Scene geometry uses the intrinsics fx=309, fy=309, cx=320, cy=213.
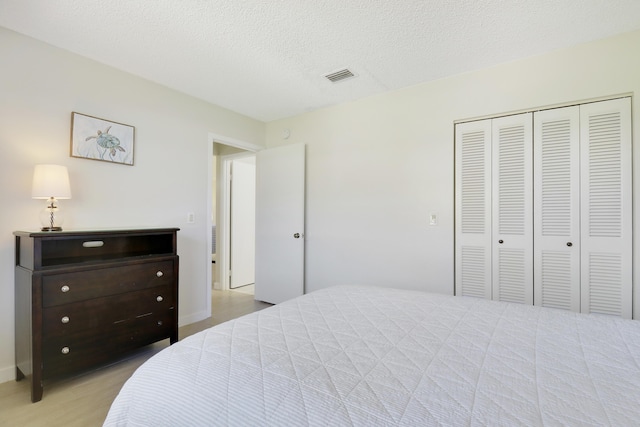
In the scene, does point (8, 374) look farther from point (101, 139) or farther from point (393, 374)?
point (393, 374)

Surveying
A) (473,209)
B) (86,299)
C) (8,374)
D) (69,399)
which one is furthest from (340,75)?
(8,374)

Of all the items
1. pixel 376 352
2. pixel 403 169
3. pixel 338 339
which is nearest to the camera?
pixel 376 352

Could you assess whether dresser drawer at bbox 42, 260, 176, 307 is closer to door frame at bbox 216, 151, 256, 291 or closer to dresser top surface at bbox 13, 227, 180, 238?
dresser top surface at bbox 13, 227, 180, 238

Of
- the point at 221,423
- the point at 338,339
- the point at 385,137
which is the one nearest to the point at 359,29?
the point at 385,137

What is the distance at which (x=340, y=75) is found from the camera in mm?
2816

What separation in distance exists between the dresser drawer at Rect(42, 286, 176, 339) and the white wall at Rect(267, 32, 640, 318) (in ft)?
5.61

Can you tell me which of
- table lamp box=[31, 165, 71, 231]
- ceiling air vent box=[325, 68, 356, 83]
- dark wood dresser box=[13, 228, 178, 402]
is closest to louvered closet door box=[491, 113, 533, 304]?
ceiling air vent box=[325, 68, 356, 83]

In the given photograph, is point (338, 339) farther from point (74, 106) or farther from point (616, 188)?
point (74, 106)

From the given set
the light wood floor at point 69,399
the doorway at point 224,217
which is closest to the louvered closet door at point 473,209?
the light wood floor at point 69,399

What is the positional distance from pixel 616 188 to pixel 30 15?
4141 millimetres

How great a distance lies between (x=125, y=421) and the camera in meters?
0.94

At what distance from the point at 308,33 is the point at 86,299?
237 centimetres

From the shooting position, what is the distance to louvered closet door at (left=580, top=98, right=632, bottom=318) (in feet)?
7.29

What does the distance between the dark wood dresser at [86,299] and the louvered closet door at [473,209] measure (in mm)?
2525
